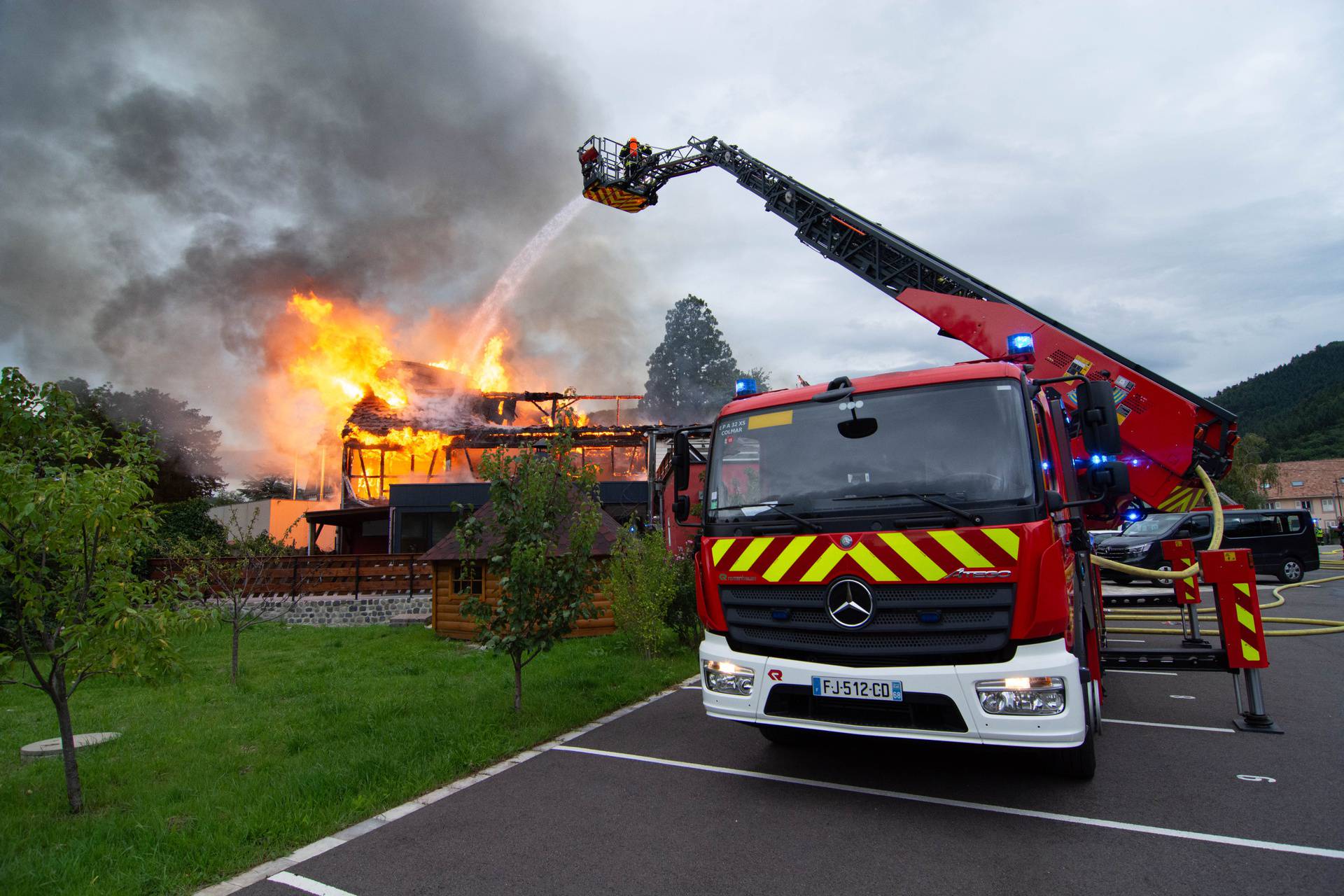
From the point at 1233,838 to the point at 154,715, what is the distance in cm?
1066

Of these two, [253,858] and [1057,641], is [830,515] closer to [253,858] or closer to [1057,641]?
[1057,641]

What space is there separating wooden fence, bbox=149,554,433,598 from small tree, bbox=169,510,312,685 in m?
0.03

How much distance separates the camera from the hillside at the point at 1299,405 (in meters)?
85.8

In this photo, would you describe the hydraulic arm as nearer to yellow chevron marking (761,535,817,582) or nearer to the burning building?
yellow chevron marking (761,535,817,582)

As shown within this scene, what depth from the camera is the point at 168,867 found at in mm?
4035

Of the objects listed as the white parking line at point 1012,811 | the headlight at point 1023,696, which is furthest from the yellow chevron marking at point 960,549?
the white parking line at point 1012,811

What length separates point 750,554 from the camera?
16.3 ft

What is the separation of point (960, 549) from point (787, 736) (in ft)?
8.35

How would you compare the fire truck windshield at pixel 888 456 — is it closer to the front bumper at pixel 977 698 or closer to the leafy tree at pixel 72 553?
the front bumper at pixel 977 698

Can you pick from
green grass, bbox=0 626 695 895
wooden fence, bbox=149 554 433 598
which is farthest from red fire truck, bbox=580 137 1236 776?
wooden fence, bbox=149 554 433 598

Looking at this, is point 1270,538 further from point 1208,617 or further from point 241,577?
point 241,577

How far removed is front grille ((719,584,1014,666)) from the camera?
412 centimetres

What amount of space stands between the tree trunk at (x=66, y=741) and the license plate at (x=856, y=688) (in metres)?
5.08

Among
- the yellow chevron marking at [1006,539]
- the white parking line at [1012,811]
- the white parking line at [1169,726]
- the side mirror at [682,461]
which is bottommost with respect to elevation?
the white parking line at [1169,726]
